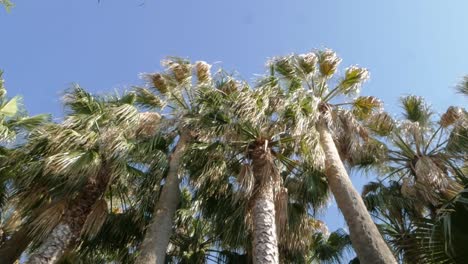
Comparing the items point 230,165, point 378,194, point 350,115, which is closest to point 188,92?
point 230,165

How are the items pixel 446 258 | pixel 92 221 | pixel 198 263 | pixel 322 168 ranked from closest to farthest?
pixel 446 258 < pixel 92 221 < pixel 322 168 < pixel 198 263

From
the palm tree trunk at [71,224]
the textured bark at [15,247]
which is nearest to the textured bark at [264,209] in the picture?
the palm tree trunk at [71,224]

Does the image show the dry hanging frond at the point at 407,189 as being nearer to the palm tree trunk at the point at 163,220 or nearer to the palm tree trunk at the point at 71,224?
the palm tree trunk at the point at 163,220

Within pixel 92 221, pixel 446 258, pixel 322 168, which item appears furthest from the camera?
pixel 322 168

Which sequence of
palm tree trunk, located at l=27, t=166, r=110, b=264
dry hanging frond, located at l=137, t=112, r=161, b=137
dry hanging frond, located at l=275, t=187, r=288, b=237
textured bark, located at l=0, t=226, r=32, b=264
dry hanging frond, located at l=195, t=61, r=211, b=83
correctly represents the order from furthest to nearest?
1. dry hanging frond, located at l=195, t=61, r=211, b=83
2. dry hanging frond, located at l=137, t=112, r=161, b=137
3. dry hanging frond, located at l=275, t=187, r=288, b=237
4. textured bark, located at l=0, t=226, r=32, b=264
5. palm tree trunk, located at l=27, t=166, r=110, b=264

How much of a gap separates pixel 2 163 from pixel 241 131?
17.8 ft

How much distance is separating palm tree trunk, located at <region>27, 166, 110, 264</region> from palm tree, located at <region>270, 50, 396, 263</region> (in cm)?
440

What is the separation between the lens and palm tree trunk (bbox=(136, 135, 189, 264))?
7400 mm

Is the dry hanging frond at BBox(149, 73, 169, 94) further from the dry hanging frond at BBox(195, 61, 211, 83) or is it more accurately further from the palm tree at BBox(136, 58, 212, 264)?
the dry hanging frond at BBox(195, 61, 211, 83)

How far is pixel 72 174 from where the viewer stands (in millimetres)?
7965

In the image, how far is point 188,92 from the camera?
11.2 m

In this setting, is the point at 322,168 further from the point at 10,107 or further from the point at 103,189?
the point at 10,107

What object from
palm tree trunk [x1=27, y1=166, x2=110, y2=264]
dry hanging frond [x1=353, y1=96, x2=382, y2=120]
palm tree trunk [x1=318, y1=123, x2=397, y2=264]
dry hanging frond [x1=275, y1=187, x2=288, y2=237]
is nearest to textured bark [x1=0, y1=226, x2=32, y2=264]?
palm tree trunk [x1=27, y1=166, x2=110, y2=264]

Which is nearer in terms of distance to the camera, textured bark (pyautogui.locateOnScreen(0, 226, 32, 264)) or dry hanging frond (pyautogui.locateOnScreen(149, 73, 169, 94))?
textured bark (pyautogui.locateOnScreen(0, 226, 32, 264))
